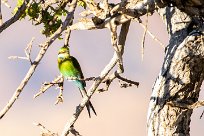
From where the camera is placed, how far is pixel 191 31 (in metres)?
7.64

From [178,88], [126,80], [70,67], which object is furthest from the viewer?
[70,67]

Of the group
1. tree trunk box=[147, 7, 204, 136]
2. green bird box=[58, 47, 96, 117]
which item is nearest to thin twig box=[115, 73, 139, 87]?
tree trunk box=[147, 7, 204, 136]

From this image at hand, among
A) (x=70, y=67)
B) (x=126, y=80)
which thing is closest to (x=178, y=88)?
(x=126, y=80)

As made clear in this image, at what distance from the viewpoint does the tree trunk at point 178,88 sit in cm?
723

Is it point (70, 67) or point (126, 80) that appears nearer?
point (126, 80)

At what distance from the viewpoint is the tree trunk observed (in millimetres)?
7230

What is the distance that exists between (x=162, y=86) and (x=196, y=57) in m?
0.66

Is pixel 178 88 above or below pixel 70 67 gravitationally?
below

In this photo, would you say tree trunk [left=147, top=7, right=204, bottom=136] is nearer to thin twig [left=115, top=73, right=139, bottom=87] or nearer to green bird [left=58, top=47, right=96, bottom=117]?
thin twig [left=115, top=73, right=139, bottom=87]

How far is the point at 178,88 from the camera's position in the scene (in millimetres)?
7273

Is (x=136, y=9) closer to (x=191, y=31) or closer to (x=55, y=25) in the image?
(x=191, y=31)

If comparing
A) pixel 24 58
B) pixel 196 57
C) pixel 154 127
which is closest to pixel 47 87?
pixel 24 58

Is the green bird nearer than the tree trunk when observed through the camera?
No

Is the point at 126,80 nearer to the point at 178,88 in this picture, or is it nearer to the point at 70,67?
the point at 178,88
